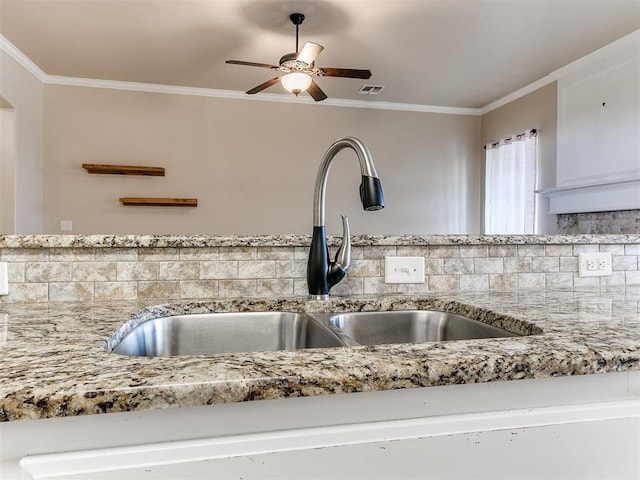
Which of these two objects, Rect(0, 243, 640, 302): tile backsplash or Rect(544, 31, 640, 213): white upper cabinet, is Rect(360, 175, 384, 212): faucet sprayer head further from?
Rect(544, 31, 640, 213): white upper cabinet

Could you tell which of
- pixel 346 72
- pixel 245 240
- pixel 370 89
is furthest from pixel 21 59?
pixel 245 240

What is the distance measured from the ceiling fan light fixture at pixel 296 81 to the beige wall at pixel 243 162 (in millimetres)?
1531

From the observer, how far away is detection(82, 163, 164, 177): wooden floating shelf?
3846 mm

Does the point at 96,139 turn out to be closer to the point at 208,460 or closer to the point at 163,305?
the point at 163,305

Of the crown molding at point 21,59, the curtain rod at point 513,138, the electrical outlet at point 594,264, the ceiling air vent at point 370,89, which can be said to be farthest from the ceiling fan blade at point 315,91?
the crown molding at point 21,59

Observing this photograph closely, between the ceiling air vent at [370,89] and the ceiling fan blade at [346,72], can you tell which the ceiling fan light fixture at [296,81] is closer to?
the ceiling fan blade at [346,72]

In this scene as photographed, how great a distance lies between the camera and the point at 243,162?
4.30 meters

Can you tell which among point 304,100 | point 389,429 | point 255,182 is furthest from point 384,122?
point 389,429

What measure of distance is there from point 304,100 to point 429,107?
57.2 inches

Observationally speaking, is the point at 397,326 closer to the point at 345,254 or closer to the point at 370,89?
the point at 345,254

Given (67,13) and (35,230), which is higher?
(67,13)

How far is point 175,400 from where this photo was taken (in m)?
0.41

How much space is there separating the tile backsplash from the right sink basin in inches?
5.2

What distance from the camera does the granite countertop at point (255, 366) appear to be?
1.33 feet
